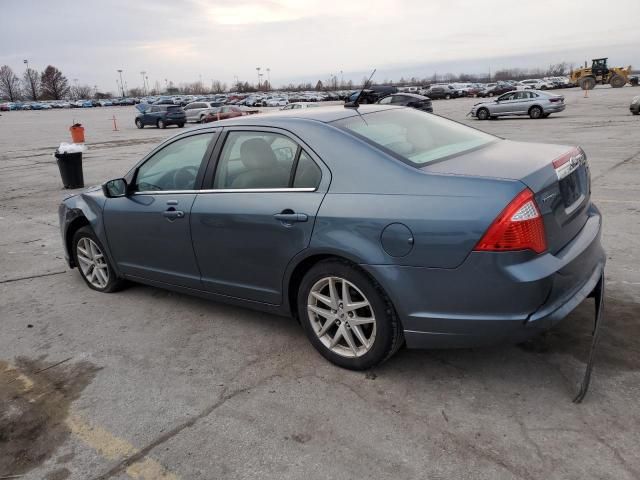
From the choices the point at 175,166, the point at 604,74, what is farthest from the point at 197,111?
the point at 604,74

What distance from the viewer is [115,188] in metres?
4.78

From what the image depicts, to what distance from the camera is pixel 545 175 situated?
9.79 feet

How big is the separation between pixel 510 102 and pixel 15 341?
87.4ft

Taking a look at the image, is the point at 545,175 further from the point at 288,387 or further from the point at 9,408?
the point at 9,408

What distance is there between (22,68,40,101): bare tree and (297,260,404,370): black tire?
171 metres

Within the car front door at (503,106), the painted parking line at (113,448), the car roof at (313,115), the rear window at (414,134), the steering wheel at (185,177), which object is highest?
the car roof at (313,115)

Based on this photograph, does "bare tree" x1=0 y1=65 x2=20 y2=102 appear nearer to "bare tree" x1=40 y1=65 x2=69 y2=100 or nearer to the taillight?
"bare tree" x1=40 y1=65 x2=69 y2=100

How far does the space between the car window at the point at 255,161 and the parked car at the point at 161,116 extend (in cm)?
3195

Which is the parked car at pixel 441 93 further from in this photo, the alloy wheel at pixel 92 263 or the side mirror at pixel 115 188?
the side mirror at pixel 115 188

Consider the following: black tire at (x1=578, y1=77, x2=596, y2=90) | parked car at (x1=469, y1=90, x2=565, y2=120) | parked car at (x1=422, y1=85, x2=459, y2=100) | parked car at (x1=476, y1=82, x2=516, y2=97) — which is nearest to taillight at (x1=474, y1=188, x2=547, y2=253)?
parked car at (x1=469, y1=90, x2=565, y2=120)

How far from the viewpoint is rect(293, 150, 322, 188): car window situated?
3.43m

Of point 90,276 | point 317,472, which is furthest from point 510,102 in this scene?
point 317,472

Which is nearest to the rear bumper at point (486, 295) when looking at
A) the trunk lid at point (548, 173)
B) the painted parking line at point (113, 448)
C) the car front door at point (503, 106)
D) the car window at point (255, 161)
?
the trunk lid at point (548, 173)

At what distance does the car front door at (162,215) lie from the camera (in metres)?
4.17
